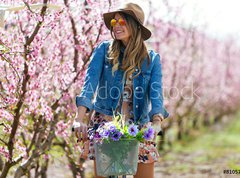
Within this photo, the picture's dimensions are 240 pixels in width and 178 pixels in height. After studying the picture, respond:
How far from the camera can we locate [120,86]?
3.47 m

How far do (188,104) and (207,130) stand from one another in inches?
165

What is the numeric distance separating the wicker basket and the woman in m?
0.35

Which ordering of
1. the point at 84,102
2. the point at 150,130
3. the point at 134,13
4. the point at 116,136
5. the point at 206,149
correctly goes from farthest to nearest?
the point at 206,149 → the point at 134,13 → the point at 84,102 → the point at 150,130 → the point at 116,136

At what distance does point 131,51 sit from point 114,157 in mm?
761

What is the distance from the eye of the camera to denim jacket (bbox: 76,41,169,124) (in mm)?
3422

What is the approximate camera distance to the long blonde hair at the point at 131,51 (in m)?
3.45

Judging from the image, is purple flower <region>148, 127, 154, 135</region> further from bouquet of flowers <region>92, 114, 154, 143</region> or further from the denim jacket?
the denim jacket

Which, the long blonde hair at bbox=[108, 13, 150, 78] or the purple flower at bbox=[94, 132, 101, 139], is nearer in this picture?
the purple flower at bbox=[94, 132, 101, 139]

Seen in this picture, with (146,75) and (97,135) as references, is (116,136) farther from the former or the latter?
(146,75)

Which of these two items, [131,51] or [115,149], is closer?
[115,149]
